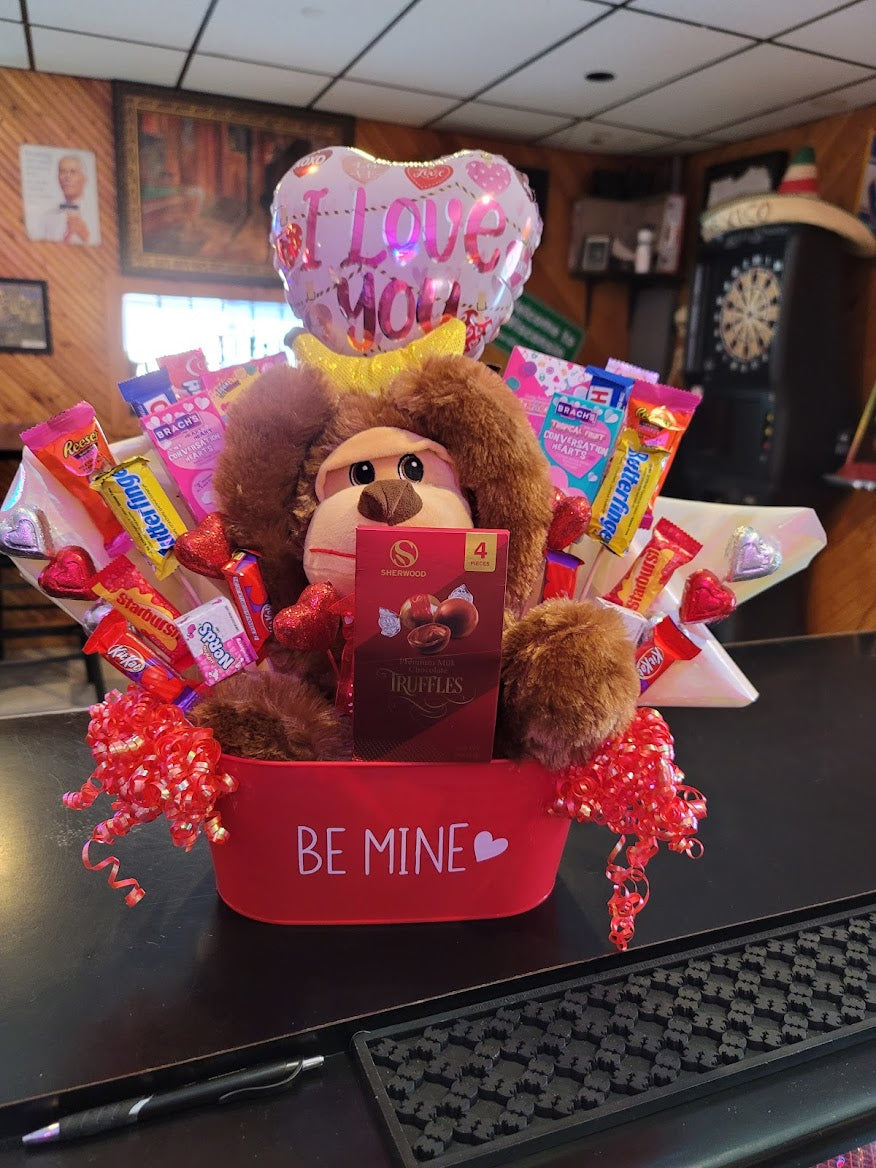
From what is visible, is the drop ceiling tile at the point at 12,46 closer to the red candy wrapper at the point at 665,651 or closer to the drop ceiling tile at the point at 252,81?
the drop ceiling tile at the point at 252,81

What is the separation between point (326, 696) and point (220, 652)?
0.28 ft

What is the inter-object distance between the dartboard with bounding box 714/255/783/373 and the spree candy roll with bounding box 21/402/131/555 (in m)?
3.12

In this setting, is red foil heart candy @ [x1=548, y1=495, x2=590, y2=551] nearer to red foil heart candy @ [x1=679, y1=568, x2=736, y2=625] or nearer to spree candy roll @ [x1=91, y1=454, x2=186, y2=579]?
red foil heart candy @ [x1=679, y1=568, x2=736, y2=625]

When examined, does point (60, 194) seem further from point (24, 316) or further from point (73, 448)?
point (73, 448)

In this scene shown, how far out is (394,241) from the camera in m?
0.70

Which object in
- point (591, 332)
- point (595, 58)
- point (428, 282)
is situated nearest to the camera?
point (428, 282)

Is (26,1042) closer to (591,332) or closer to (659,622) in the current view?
(659,622)

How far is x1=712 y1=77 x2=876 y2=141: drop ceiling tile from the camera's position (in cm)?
316

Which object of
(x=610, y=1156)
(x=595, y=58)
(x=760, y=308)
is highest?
(x=595, y=58)

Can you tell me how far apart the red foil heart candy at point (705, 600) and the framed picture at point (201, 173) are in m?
3.73

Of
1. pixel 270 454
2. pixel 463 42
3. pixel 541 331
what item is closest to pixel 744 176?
pixel 541 331

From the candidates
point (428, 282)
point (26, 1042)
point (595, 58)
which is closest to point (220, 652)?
point (26, 1042)

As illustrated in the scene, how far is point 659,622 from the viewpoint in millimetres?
626

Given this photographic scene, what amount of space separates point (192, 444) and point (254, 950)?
36 centimetres
